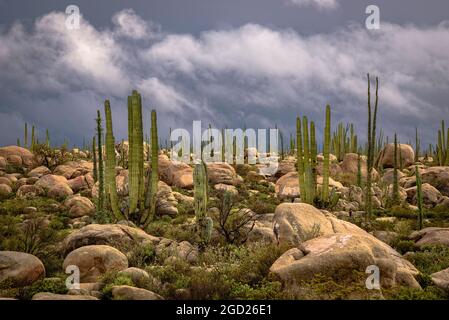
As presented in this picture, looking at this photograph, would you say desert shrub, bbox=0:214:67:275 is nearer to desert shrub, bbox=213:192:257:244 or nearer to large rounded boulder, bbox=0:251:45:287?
large rounded boulder, bbox=0:251:45:287

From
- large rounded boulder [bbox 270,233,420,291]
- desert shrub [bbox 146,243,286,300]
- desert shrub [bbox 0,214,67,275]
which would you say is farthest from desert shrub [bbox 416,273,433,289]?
desert shrub [bbox 0,214,67,275]

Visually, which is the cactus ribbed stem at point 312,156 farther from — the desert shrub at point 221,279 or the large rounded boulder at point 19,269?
the large rounded boulder at point 19,269

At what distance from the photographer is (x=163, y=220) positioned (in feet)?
53.2

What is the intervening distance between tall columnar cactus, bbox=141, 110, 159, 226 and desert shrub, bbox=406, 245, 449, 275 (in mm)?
7592

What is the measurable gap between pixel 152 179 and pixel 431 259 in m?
8.17

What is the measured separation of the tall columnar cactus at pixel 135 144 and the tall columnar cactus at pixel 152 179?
397 mm

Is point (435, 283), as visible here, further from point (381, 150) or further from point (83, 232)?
point (381, 150)

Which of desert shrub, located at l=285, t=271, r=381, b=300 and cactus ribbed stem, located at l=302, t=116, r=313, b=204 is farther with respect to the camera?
cactus ribbed stem, located at l=302, t=116, r=313, b=204

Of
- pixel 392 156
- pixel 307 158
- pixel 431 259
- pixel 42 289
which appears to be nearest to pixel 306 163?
pixel 307 158

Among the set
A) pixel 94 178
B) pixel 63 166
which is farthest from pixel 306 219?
pixel 63 166

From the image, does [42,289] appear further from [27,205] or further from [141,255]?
[27,205]

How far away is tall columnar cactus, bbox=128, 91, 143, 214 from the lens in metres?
13.0
